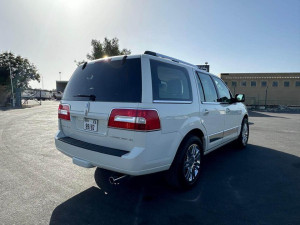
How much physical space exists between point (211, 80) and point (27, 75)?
29.3 m

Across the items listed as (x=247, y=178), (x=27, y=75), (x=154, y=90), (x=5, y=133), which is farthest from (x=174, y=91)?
(x=27, y=75)

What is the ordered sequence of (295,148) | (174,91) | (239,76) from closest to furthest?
(174,91), (295,148), (239,76)

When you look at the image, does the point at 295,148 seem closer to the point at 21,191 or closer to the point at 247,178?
the point at 247,178

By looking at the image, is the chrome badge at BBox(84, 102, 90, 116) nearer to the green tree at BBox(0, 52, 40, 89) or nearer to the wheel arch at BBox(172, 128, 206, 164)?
the wheel arch at BBox(172, 128, 206, 164)

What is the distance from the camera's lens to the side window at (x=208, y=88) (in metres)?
3.67

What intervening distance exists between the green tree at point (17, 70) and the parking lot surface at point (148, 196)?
24.5m

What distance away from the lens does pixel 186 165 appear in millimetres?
3076

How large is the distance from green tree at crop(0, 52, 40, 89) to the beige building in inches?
1161

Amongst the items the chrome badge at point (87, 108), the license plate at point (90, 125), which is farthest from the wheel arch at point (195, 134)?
the chrome badge at point (87, 108)

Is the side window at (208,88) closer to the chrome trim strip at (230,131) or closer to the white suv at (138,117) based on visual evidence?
the white suv at (138,117)

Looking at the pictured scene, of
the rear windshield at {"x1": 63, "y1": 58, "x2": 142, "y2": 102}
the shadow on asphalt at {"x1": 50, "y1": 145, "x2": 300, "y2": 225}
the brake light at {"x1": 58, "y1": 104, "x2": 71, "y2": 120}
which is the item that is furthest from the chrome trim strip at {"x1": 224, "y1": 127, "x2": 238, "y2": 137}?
the brake light at {"x1": 58, "y1": 104, "x2": 71, "y2": 120}

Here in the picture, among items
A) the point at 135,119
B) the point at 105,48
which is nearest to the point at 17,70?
the point at 105,48

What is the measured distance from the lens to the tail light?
228 cm

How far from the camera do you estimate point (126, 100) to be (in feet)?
7.91
